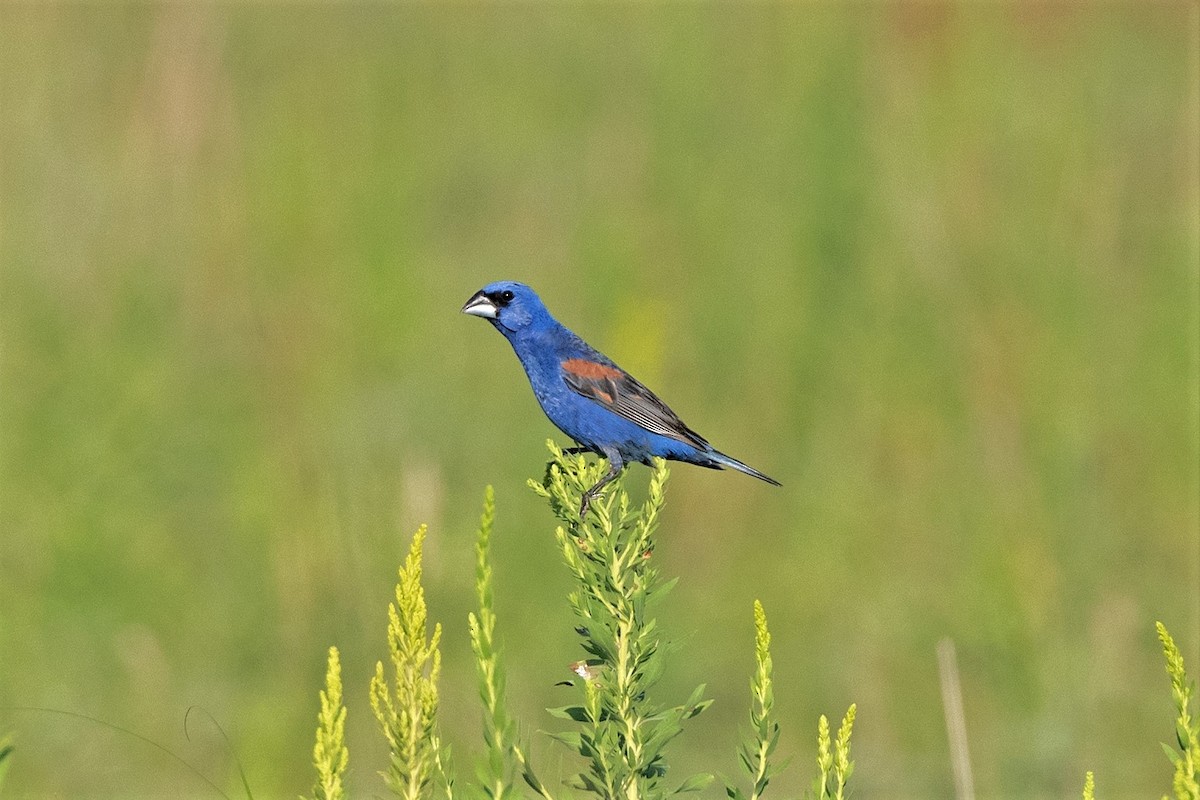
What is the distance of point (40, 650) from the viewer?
5.79 metres

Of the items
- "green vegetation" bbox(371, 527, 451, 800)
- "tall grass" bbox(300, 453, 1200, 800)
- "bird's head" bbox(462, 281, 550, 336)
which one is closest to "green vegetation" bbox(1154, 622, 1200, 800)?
"tall grass" bbox(300, 453, 1200, 800)

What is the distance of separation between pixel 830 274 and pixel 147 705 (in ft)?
11.1

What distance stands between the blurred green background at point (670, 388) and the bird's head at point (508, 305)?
2.01 ft

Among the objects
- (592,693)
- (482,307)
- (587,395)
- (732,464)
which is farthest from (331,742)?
(482,307)

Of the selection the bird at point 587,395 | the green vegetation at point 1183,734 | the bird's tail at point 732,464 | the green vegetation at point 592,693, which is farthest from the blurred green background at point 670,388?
the green vegetation at point 1183,734

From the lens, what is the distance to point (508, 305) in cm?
522

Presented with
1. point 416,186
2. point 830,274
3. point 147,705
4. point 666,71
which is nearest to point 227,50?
point 416,186

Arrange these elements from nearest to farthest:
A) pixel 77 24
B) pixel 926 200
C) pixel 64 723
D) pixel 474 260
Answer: pixel 64 723, pixel 926 200, pixel 474 260, pixel 77 24

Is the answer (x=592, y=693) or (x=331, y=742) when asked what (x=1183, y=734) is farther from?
(x=331, y=742)

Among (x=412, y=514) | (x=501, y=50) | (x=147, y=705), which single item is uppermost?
(x=501, y=50)

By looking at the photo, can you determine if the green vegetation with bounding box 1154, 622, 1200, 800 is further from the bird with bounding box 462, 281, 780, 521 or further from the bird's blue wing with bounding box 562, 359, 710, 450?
the bird's blue wing with bounding box 562, 359, 710, 450

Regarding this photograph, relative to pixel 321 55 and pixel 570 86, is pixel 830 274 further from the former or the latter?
pixel 321 55

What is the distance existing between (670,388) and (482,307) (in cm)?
208

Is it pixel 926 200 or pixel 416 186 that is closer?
pixel 926 200
